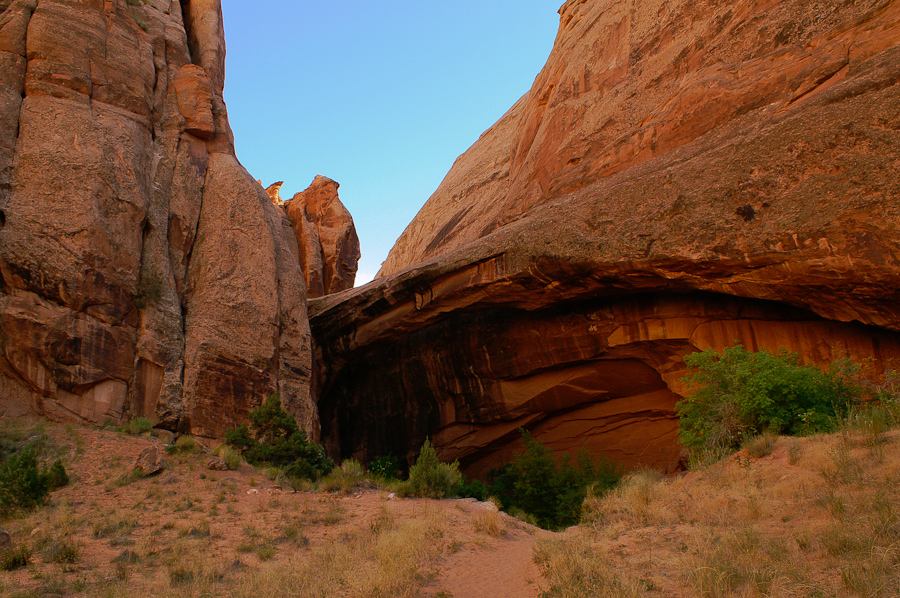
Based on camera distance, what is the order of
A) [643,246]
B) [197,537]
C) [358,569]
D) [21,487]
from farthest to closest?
[643,246], [21,487], [197,537], [358,569]

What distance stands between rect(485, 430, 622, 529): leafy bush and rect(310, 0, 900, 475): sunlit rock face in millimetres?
2955

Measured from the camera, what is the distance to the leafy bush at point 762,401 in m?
12.2

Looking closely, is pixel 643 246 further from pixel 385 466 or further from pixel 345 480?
pixel 385 466

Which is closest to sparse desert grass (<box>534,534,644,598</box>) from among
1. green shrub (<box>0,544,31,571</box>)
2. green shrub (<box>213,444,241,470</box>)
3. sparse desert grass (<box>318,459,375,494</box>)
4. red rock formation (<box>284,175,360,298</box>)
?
sparse desert grass (<box>318,459,375,494</box>)

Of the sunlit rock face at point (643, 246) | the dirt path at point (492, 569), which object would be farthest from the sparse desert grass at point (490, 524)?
the sunlit rock face at point (643, 246)

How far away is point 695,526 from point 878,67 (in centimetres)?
1026

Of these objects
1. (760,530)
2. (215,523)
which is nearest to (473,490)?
(215,523)

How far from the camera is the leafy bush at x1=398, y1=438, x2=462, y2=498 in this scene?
41.7 ft

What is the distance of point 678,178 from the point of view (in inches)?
572

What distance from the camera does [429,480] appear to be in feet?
42.6

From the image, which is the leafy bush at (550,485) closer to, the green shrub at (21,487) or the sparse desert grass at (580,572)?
the sparse desert grass at (580,572)

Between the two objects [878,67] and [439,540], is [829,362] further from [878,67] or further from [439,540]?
[439,540]

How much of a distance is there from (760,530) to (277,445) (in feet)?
A: 35.5

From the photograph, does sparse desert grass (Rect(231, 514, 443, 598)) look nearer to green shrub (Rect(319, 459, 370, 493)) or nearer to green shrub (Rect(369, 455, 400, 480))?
green shrub (Rect(319, 459, 370, 493))
